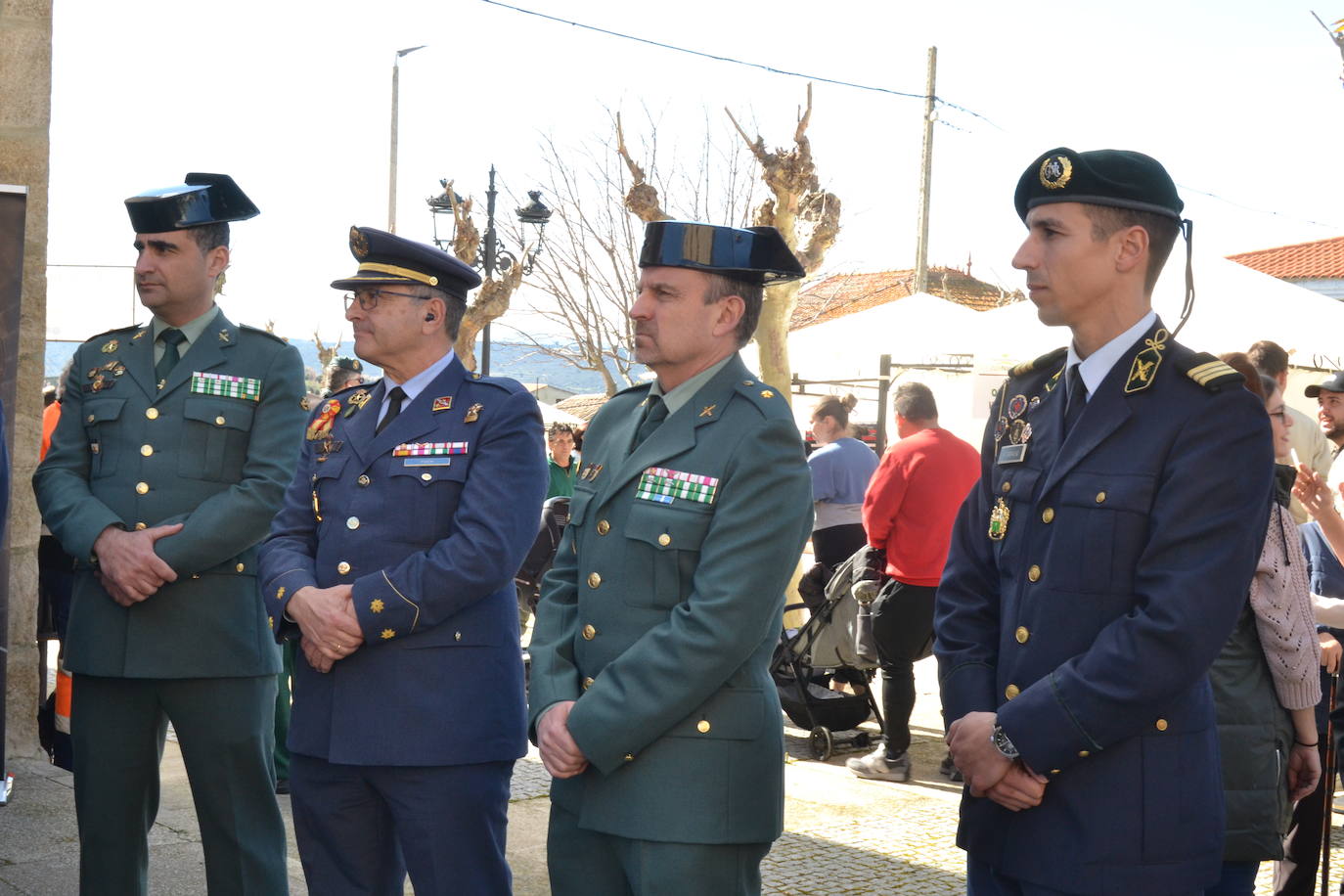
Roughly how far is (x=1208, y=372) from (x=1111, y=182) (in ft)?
1.17

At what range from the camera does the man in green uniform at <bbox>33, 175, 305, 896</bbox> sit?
12.0 ft

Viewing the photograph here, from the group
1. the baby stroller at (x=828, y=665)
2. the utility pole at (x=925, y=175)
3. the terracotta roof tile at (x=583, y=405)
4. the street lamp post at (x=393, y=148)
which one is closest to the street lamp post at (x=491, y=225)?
the street lamp post at (x=393, y=148)

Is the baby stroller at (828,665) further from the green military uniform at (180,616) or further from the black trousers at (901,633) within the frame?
the green military uniform at (180,616)

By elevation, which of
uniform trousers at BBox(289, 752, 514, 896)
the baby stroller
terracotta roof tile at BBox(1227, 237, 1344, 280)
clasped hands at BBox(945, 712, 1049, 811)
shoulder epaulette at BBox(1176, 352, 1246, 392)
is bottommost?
the baby stroller

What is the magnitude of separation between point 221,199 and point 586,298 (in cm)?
2379

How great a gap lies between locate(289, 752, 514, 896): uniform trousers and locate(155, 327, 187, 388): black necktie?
47.8 inches

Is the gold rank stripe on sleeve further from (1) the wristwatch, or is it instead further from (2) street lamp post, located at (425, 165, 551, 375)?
(2) street lamp post, located at (425, 165, 551, 375)

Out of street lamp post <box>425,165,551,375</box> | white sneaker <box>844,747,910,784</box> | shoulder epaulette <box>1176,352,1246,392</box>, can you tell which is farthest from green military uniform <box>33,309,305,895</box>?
street lamp post <box>425,165,551,375</box>

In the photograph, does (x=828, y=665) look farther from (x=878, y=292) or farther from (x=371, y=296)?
(x=878, y=292)

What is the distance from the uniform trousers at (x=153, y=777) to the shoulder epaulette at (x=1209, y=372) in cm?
257

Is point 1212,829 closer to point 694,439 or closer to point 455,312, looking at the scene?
point 694,439

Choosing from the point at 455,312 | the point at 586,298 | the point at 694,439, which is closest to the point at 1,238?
the point at 455,312

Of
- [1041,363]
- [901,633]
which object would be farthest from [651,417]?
[901,633]

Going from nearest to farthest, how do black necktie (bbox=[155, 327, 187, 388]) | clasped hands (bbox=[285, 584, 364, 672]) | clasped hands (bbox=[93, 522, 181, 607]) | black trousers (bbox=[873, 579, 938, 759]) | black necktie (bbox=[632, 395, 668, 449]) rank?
1. black necktie (bbox=[632, 395, 668, 449])
2. clasped hands (bbox=[285, 584, 364, 672])
3. clasped hands (bbox=[93, 522, 181, 607])
4. black necktie (bbox=[155, 327, 187, 388])
5. black trousers (bbox=[873, 579, 938, 759])
